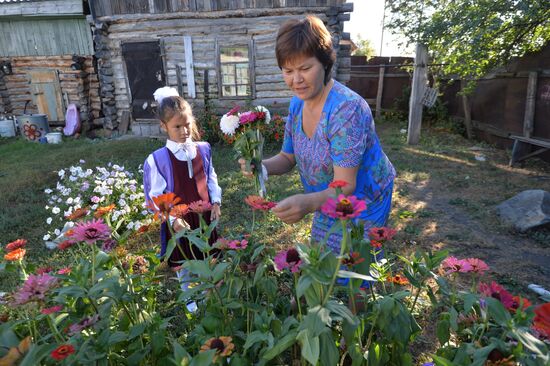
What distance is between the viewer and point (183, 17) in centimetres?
852

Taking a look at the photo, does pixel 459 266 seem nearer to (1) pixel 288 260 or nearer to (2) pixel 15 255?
(1) pixel 288 260

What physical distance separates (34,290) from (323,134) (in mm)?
1207

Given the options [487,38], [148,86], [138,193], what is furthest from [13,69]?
[487,38]

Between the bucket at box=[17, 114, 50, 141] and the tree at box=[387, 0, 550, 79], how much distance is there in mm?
10508

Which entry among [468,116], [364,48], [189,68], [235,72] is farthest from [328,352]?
[364,48]

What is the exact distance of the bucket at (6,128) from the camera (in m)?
11.1

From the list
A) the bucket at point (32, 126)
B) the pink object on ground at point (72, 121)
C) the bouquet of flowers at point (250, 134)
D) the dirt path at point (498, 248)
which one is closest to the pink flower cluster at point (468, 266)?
the bouquet of flowers at point (250, 134)

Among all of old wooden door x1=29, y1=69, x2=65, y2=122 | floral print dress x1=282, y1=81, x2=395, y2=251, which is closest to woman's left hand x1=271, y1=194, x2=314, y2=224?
floral print dress x1=282, y1=81, x2=395, y2=251

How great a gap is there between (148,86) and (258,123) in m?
8.69

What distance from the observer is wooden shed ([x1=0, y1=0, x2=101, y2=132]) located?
10.6 metres

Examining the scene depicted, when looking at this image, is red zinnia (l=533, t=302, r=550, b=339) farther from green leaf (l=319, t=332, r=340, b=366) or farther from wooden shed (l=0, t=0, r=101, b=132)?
wooden shed (l=0, t=0, r=101, b=132)

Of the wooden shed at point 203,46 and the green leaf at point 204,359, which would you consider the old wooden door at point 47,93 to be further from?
the green leaf at point 204,359

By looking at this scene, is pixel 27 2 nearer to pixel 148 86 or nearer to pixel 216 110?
pixel 148 86

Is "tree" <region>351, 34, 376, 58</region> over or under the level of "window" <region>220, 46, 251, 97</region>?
over
